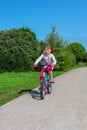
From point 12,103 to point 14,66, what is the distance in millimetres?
28029

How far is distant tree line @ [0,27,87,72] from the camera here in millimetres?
39094

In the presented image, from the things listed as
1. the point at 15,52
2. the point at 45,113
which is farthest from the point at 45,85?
the point at 15,52

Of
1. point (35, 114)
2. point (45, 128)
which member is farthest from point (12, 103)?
point (45, 128)

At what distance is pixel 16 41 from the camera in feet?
131

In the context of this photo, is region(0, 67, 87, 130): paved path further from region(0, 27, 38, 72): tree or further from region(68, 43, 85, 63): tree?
region(68, 43, 85, 63): tree

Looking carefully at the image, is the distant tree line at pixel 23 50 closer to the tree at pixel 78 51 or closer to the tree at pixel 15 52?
the tree at pixel 15 52

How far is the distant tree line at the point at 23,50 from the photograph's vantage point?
39094 mm

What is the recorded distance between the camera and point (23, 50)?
128 feet

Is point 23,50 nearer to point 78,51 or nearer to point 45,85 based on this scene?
point 45,85

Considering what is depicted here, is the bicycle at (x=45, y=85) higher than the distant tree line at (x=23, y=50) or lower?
lower

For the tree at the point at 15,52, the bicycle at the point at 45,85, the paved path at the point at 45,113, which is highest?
the tree at the point at 15,52

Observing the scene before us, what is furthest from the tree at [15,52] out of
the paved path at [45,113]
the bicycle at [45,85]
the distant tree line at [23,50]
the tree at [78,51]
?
the tree at [78,51]

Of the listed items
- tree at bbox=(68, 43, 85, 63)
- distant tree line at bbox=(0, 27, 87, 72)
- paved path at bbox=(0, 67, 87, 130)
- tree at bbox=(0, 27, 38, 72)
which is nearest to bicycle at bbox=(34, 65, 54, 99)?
paved path at bbox=(0, 67, 87, 130)

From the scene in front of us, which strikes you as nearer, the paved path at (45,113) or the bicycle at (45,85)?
the paved path at (45,113)
